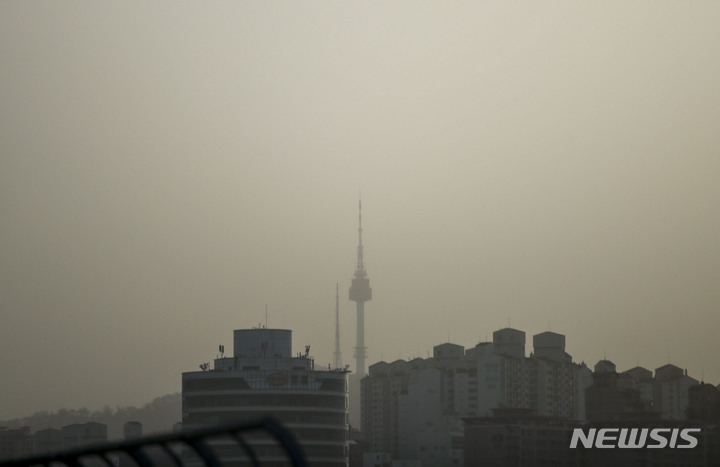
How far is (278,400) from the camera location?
467ft

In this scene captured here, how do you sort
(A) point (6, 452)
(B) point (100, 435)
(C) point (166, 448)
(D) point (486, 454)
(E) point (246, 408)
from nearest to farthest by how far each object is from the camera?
Answer: (C) point (166, 448), (E) point (246, 408), (D) point (486, 454), (B) point (100, 435), (A) point (6, 452)

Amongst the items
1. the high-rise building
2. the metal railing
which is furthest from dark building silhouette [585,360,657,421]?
the metal railing

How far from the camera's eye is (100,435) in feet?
594

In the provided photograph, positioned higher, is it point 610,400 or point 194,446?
point 610,400

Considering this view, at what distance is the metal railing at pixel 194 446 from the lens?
1110 cm

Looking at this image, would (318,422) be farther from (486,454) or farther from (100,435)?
(100,435)

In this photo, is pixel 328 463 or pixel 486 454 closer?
pixel 328 463

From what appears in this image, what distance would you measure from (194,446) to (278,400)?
131m

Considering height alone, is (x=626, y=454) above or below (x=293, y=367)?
below

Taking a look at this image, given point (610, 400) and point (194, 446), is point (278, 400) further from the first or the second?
point (194, 446)

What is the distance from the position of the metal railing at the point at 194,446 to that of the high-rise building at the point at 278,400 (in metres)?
126

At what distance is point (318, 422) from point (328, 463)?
4.63 metres

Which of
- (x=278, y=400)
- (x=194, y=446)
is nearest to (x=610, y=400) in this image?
(x=278, y=400)

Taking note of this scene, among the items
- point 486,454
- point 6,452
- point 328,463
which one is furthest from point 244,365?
point 6,452
